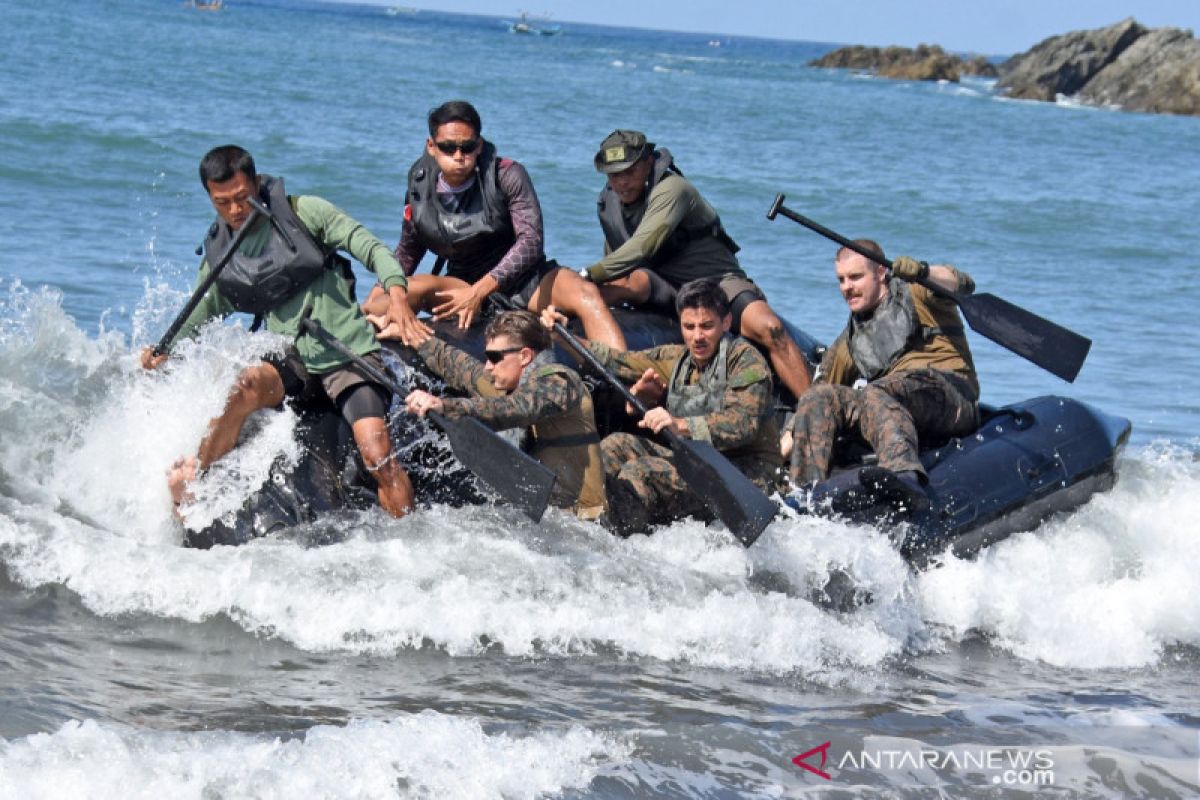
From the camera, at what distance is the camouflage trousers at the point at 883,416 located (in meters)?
6.43

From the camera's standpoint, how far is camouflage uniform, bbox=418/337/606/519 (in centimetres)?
601

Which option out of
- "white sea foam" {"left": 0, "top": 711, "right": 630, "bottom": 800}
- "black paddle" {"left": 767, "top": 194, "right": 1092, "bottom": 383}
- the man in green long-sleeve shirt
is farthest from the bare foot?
"black paddle" {"left": 767, "top": 194, "right": 1092, "bottom": 383}

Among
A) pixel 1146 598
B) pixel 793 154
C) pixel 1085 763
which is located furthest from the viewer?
pixel 793 154

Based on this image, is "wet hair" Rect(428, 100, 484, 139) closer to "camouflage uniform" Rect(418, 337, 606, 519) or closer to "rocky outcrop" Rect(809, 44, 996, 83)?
"camouflage uniform" Rect(418, 337, 606, 519)

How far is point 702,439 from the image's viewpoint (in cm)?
627

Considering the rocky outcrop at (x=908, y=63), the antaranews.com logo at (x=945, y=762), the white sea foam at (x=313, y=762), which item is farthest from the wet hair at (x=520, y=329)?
the rocky outcrop at (x=908, y=63)

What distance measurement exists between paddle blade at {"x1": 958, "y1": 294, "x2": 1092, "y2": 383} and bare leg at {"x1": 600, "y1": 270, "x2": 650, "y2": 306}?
4.75 ft

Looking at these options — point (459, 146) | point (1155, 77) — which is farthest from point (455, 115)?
point (1155, 77)

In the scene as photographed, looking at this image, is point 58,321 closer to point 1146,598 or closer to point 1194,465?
point 1146,598

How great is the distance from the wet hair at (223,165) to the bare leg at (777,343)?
2.40m

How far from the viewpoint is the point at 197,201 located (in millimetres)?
16281

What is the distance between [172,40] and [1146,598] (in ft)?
115

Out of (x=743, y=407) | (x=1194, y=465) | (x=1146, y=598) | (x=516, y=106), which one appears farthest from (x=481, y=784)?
(x=516, y=106)

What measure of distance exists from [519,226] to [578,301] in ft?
1.40
